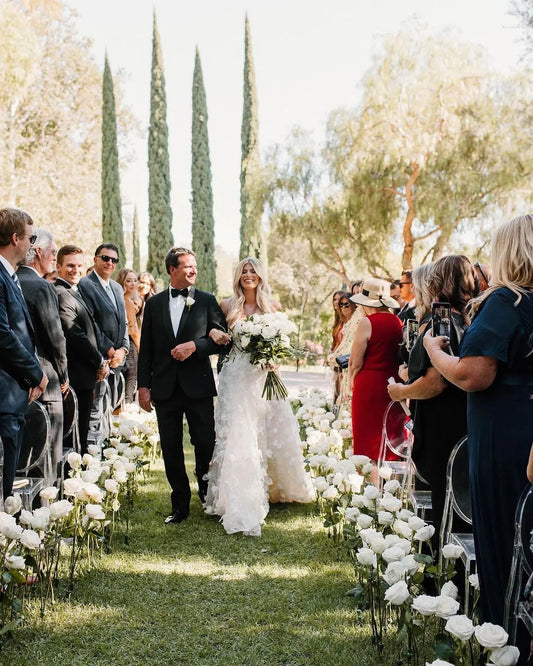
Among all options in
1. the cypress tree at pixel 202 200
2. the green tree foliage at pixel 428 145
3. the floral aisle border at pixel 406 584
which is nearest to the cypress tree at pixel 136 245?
the cypress tree at pixel 202 200

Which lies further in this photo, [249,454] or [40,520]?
[249,454]

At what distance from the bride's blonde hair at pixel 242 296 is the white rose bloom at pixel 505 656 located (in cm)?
433

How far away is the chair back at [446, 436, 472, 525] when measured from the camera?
11.3 ft

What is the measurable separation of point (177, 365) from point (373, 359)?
1717 millimetres

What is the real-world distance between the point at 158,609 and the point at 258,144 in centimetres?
3060

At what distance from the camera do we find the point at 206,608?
4230 millimetres

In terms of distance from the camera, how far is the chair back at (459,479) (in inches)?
135

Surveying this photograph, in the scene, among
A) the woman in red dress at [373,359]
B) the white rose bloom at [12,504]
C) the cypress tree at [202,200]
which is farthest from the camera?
the cypress tree at [202,200]

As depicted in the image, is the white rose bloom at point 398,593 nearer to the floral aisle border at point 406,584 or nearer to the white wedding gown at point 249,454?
the floral aisle border at point 406,584

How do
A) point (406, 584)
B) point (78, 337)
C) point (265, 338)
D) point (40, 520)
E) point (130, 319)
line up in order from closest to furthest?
point (406, 584)
point (40, 520)
point (265, 338)
point (78, 337)
point (130, 319)

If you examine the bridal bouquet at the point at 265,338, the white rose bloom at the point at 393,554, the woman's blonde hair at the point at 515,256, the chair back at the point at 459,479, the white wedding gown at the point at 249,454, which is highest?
the woman's blonde hair at the point at 515,256

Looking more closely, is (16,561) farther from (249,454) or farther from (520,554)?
(249,454)

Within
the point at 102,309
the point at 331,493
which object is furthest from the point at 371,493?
the point at 102,309

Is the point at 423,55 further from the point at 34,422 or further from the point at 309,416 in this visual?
the point at 34,422
